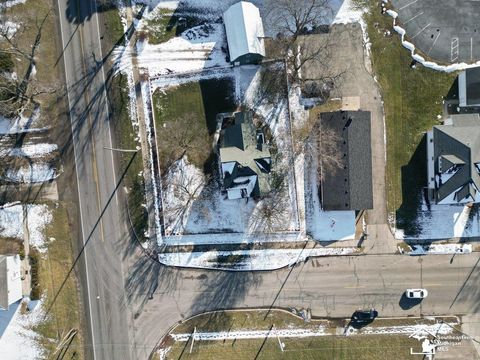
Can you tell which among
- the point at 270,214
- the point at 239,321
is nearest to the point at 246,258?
the point at 270,214

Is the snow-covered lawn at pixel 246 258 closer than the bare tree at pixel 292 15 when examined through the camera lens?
No

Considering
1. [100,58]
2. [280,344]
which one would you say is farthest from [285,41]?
[280,344]

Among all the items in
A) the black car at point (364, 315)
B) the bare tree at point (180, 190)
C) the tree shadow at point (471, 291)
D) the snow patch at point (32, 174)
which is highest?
the snow patch at point (32, 174)

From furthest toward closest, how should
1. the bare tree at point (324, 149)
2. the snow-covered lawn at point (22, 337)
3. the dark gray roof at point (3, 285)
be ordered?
the snow-covered lawn at point (22, 337), the bare tree at point (324, 149), the dark gray roof at point (3, 285)

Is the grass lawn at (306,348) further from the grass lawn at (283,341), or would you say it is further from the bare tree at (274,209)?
the bare tree at (274,209)

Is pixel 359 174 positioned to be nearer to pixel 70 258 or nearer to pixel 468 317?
pixel 468 317

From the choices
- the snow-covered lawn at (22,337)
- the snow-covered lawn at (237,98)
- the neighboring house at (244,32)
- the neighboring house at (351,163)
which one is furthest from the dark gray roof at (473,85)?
the snow-covered lawn at (22,337)
